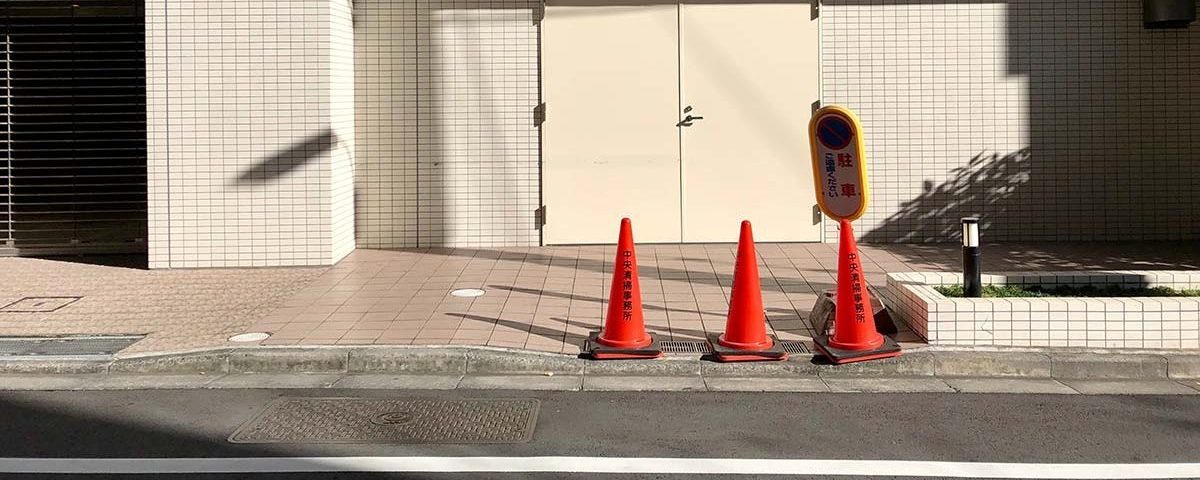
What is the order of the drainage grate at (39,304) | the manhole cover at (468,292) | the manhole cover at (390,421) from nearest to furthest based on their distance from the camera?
the manhole cover at (390,421)
the drainage grate at (39,304)
the manhole cover at (468,292)

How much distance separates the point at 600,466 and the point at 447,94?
24.7 feet

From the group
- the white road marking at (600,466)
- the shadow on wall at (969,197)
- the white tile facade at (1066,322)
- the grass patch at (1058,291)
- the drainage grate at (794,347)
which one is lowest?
the white road marking at (600,466)

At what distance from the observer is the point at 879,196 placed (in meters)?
12.3

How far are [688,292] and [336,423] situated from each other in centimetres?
415

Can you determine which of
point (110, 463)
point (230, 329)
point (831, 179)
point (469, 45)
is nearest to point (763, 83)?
point (469, 45)

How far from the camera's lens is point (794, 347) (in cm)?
745

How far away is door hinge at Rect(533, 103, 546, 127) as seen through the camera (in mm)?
12070

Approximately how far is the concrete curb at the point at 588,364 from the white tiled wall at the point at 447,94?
513cm

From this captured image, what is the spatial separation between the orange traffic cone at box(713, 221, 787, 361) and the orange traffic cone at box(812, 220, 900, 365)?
0.37m

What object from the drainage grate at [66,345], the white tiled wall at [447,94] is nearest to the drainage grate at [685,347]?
the drainage grate at [66,345]

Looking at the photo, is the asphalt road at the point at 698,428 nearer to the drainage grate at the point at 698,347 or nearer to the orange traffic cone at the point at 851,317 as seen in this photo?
the orange traffic cone at the point at 851,317

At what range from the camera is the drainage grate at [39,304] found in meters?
8.98

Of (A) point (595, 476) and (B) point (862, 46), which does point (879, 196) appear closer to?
(B) point (862, 46)

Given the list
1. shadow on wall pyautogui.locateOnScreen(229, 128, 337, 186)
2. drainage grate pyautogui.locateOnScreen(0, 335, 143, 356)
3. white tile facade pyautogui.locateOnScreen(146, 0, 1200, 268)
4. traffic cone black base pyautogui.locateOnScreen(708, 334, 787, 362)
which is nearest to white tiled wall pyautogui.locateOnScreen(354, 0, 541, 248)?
white tile facade pyautogui.locateOnScreen(146, 0, 1200, 268)
